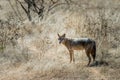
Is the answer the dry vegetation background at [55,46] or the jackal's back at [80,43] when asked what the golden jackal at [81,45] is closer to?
the jackal's back at [80,43]

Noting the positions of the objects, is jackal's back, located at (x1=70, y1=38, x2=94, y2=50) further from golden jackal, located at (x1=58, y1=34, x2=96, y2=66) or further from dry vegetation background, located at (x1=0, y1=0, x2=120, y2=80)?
dry vegetation background, located at (x1=0, y1=0, x2=120, y2=80)

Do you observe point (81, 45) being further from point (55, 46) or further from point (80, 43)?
point (55, 46)

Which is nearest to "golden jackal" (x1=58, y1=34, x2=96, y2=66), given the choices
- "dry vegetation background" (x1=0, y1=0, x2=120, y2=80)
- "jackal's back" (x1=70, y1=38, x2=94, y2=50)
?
"jackal's back" (x1=70, y1=38, x2=94, y2=50)

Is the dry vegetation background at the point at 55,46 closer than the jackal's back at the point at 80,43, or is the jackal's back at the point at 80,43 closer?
the dry vegetation background at the point at 55,46

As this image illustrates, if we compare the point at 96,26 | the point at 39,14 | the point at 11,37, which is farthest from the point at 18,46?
the point at 39,14

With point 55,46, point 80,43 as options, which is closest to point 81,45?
point 80,43

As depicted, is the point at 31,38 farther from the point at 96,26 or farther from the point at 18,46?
the point at 96,26

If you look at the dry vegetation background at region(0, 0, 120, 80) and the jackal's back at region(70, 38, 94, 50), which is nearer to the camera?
the dry vegetation background at region(0, 0, 120, 80)

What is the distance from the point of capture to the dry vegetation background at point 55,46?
8531 mm

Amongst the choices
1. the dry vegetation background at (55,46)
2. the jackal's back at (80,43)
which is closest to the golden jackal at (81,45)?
the jackal's back at (80,43)

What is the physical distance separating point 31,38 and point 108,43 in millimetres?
2457

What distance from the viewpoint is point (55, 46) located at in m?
10.3

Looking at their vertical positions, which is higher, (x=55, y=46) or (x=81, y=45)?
(x=81, y=45)

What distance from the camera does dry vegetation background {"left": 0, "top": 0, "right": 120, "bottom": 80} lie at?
8531mm
